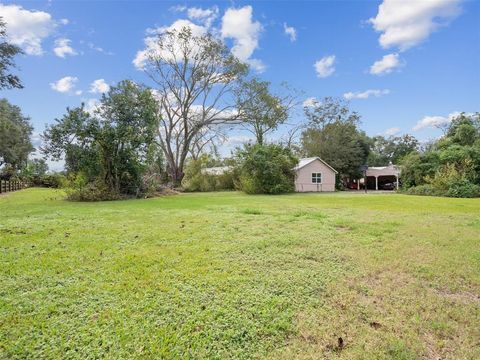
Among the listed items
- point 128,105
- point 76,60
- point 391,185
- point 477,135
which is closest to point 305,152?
point 391,185

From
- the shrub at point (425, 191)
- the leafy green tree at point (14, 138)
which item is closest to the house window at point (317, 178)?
the shrub at point (425, 191)

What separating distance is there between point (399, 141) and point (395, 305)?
49396 mm

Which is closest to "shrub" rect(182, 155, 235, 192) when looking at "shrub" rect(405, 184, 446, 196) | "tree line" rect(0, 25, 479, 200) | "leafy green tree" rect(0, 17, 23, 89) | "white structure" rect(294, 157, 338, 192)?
"tree line" rect(0, 25, 479, 200)

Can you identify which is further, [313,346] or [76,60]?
[76,60]

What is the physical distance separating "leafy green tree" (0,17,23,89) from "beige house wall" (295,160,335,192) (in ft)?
67.2

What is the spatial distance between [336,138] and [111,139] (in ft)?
85.1

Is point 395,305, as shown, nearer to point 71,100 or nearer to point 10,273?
point 10,273

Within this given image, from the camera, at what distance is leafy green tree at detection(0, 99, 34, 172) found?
26.0 meters

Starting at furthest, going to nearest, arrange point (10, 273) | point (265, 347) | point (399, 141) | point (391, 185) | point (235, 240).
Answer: point (399, 141) < point (391, 185) < point (235, 240) < point (10, 273) < point (265, 347)

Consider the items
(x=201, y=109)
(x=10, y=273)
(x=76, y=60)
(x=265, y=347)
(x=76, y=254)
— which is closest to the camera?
(x=265, y=347)

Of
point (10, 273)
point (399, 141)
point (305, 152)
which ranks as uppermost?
point (399, 141)

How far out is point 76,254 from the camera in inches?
147

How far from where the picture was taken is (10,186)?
22.6 meters

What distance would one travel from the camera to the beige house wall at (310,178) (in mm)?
26000
